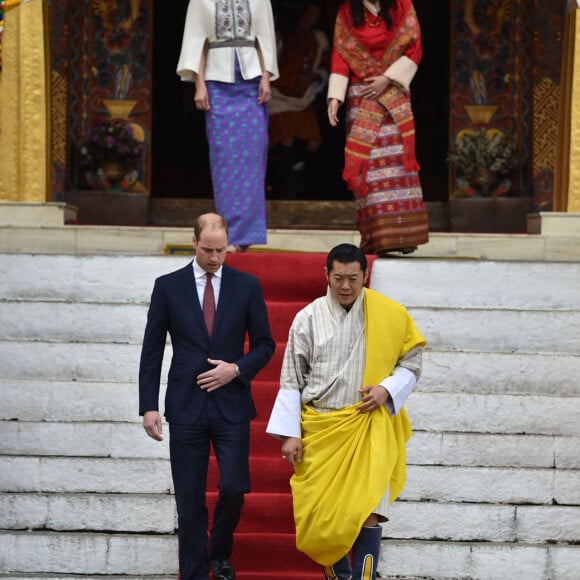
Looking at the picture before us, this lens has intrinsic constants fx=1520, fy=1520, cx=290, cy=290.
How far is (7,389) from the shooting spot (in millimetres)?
7480

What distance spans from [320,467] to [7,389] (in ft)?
7.57

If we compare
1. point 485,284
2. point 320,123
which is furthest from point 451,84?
point 485,284

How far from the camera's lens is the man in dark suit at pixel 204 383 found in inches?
235

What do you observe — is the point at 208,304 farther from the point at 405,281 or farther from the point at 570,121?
the point at 570,121

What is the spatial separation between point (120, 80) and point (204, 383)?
24.1ft

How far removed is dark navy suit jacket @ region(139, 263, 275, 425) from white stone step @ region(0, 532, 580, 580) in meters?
0.83

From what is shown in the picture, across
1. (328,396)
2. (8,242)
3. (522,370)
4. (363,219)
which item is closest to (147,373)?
(328,396)

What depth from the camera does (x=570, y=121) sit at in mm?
10016

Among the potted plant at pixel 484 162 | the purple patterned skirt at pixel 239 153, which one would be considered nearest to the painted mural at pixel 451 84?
the potted plant at pixel 484 162

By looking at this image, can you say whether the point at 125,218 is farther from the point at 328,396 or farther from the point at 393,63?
the point at 328,396

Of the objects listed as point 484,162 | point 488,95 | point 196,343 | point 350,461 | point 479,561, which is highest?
point 488,95

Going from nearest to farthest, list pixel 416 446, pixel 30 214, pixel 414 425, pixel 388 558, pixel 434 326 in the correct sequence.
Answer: pixel 388 558, pixel 416 446, pixel 414 425, pixel 434 326, pixel 30 214

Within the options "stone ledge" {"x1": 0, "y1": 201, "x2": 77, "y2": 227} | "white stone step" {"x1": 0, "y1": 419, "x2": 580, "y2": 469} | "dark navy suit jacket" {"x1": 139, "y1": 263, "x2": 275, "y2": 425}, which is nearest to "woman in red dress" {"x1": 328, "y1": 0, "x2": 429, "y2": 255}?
"white stone step" {"x1": 0, "y1": 419, "x2": 580, "y2": 469}

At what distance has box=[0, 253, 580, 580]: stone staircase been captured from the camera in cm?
656
